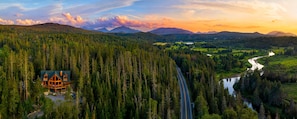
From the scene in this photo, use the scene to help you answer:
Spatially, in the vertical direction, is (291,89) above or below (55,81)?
below

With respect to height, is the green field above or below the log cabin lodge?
below

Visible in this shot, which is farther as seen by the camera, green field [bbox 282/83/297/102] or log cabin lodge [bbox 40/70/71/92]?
green field [bbox 282/83/297/102]

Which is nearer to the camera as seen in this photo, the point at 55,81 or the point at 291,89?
the point at 55,81

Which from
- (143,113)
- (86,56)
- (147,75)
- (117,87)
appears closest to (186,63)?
(147,75)
